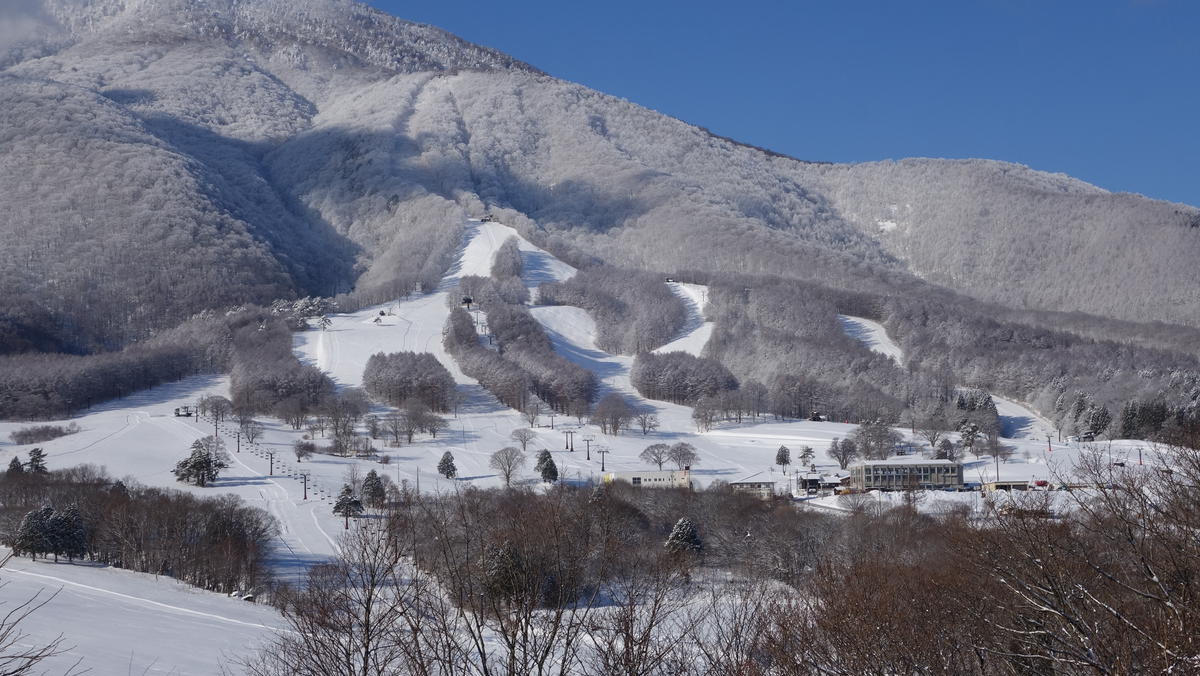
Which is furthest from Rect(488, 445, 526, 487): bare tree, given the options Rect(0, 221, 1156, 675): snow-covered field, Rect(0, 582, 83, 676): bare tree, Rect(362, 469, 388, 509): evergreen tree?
Rect(0, 582, 83, 676): bare tree

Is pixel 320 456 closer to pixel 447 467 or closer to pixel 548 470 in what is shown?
pixel 447 467

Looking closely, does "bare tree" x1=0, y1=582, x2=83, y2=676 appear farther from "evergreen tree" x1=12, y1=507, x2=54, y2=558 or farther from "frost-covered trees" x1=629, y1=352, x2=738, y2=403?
"frost-covered trees" x1=629, y1=352, x2=738, y2=403

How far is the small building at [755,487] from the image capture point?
6706cm

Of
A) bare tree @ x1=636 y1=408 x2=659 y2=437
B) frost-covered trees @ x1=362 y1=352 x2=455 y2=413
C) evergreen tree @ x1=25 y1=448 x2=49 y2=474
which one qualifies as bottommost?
evergreen tree @ x1=25 y1=448 x2=49 y2=474

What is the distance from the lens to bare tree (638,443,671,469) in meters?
76.8

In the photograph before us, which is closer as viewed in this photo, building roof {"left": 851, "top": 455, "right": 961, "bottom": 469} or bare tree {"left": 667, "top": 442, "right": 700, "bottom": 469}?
building roof {"left": 851, "top": 455, "right": 961, "bottom": 469}

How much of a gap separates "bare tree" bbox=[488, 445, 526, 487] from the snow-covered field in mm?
806

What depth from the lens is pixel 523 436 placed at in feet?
269

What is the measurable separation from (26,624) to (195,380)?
86462 millimetres

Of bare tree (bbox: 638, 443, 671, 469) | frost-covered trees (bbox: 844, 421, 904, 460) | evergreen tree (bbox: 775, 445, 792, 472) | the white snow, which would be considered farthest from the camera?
the white snow

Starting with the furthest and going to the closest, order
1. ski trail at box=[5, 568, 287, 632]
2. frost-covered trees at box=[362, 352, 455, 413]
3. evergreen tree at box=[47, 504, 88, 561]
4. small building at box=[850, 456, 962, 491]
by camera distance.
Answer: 1. frost-covered trees at box=[362, 352, 455, 413]
2. small building at box=[850, 456, 962, 491]
3. evergreen tree at box=[47, 504, 88, 561]
4. ski trail at box=[5, 568, 287, 632]

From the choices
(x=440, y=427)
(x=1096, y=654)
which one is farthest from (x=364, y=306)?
(x=1096, y=654)

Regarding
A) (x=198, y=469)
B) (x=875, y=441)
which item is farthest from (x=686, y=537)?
(x=875, y=441)

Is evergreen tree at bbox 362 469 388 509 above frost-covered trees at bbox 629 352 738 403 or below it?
below
